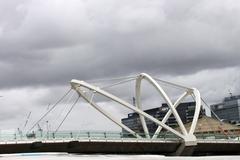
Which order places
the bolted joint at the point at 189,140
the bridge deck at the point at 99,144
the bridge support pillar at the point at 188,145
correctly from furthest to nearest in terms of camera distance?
the bolted joint at the point at 189,140, the bridge support pillar at the point at 188,145, the bridge deck at the point at 99,144

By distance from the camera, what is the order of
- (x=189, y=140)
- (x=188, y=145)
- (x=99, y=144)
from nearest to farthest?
(x=99, y=144), (x=188, y=145), (x=189, y=140)

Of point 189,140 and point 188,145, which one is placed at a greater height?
point 189,140

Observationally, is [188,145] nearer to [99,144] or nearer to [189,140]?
[189,140]

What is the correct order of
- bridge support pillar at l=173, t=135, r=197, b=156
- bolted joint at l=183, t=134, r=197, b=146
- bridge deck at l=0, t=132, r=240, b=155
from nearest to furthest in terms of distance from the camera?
bridge deck at l=0, t=132, r=240, b=155
bridge support pillar at l=173, t=135, r=197, b=156
bolted joint at l=183, t=134, r=197, b=146

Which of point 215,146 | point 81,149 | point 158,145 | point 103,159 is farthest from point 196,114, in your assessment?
point 103,159

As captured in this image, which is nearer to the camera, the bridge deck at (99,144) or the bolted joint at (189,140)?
the bridge deck at (99,144)

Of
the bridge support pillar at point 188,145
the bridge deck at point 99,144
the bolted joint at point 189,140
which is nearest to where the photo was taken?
the bridge deck at point 99,144

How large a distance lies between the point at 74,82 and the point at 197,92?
135 ft

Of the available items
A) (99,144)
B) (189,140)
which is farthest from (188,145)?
(99,144)

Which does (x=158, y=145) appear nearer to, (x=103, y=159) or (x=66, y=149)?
(x=66, y=149)

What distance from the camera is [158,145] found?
144 m

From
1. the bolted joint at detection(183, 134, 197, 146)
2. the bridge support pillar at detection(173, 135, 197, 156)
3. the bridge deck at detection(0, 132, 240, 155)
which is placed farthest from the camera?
the bolted joint at detection(183, 134, 197, 146)

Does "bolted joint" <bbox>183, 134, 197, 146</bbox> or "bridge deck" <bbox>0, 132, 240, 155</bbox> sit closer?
"bridge deck" <bbox>0, 132, 240, 155</bbox>

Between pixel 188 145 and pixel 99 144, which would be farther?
pixel 188 145
